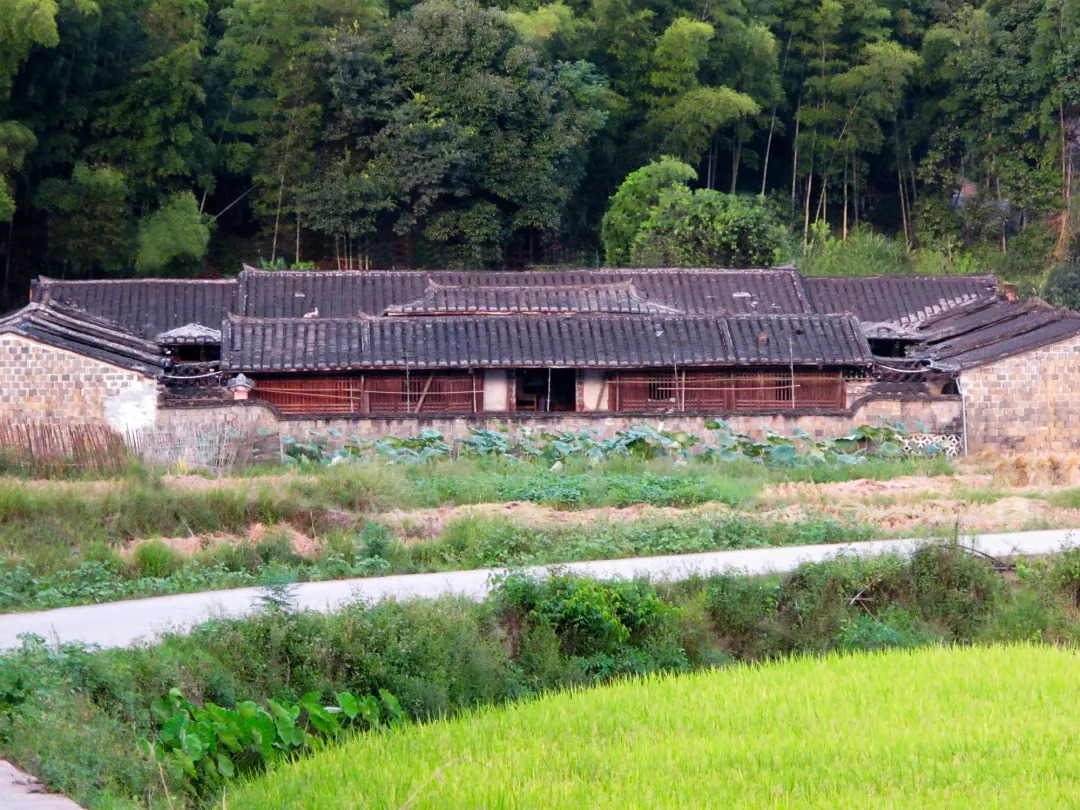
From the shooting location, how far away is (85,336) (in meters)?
27.5

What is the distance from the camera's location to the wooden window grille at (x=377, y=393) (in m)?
27.6

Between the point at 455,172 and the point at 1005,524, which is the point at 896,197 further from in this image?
the point at 1005,524

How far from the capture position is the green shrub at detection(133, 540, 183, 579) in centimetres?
1348

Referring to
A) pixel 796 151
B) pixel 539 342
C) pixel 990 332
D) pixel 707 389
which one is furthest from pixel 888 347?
pixel 796 151

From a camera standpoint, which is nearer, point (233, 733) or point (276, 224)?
point (233, 733)

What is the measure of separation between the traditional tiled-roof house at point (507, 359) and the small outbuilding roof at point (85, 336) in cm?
Result: 6

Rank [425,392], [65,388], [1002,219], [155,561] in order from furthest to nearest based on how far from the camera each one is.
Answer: [1002,219] < [425,392] < [65,388] < [155,561]

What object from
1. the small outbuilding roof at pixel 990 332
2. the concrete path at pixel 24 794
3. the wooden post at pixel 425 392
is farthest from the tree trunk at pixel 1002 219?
the concrete path at pixel 24 794

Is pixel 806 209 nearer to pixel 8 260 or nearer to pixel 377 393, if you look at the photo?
pixel 377 393

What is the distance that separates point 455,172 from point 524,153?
8.02 feet

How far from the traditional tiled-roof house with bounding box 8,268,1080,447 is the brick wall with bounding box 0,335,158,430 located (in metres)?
0.04

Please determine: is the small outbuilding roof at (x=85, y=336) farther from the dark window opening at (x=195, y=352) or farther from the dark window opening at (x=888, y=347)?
the dark window opening at (x=888, y=347)

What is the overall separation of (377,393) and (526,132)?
601 inches

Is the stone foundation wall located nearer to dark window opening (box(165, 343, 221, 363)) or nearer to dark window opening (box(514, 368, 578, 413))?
dark window opening (box(514, 368, 578, 413))
